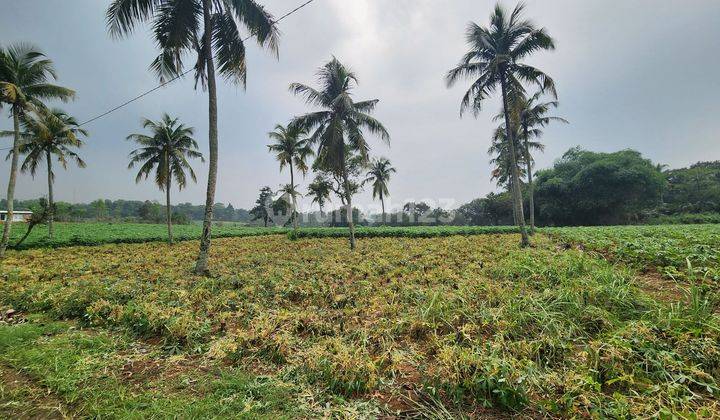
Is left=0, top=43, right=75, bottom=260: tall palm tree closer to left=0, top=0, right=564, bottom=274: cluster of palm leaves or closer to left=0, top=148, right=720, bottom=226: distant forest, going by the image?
left=0, top=0, right=564, bottom=274: cluster of palm leaves

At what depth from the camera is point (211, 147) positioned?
7973 mm

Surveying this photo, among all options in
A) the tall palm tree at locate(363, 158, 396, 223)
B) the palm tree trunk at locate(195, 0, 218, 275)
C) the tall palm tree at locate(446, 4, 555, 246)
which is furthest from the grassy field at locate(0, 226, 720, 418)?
the tall palm tree at locate(363, 158, 396, 223)

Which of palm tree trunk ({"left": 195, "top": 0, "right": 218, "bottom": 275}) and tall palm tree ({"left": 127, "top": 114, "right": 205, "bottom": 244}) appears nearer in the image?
palm tree trunk ({"left": 195, "top": 0, "right": 218, "bottom": 275})

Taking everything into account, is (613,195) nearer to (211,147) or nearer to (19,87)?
(211,147)

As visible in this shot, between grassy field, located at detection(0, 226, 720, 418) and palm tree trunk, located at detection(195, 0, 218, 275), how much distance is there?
8.10 ft

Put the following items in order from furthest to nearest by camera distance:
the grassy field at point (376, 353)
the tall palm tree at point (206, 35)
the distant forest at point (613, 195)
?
the distant forest at point (613, 195) < the tall palm tree at point (206, 35) < the grassy field at point (376, 353)

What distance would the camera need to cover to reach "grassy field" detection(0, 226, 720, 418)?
2.28 m

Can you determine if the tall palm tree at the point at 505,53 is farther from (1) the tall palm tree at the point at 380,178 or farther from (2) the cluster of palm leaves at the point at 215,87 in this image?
(1) the tall palm tree at the point at 380,178

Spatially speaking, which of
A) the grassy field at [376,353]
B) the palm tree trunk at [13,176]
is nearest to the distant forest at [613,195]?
the palm tree trunk at [13,176]

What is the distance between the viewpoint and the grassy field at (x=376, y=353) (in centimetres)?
228

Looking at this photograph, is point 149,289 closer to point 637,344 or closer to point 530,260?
point 637,344

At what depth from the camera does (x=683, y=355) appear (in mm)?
2529

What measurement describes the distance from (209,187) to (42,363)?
543 centimetres

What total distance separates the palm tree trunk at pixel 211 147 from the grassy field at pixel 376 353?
8.10 ft
